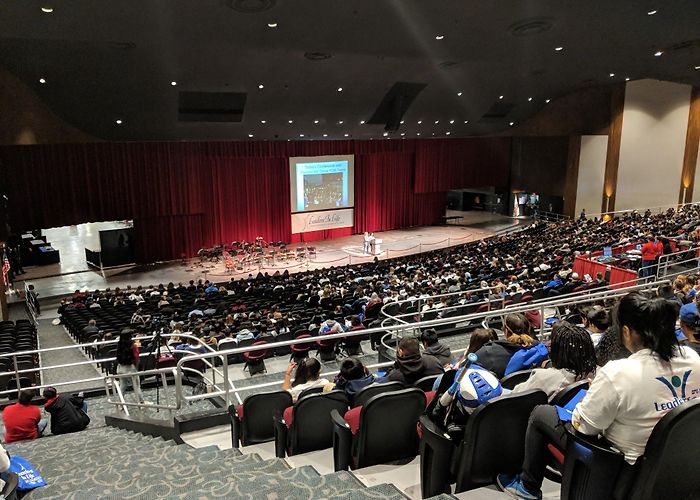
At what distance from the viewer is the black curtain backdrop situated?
19.1 m

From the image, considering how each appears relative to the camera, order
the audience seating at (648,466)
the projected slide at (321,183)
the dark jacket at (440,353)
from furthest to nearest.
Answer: the projected slide at (321,183) → the dark jacket at (440,353) → the audience seating at (648,466)

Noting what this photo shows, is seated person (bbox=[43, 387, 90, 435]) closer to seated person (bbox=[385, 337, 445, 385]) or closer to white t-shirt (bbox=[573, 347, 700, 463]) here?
seated person (bbox=[385, 337, 445, 385])

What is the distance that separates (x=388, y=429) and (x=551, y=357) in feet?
3.44

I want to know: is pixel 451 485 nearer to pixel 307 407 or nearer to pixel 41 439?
pixel 307 407

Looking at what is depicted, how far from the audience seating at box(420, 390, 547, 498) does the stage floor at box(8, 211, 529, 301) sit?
59.7 feet

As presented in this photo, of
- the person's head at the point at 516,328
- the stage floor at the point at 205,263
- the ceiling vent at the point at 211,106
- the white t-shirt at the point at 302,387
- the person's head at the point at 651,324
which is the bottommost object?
the stage floor at the point at 205,263

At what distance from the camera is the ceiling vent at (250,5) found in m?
9.84

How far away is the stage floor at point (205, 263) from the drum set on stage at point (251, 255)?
218mm

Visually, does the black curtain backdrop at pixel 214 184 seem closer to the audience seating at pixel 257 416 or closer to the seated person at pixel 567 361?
the audience seating at pixel 257 416

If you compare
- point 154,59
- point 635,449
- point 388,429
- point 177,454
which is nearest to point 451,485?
point 388,429

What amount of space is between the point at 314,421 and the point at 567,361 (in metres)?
1.80

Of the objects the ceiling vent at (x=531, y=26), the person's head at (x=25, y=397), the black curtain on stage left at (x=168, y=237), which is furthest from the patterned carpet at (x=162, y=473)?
the black curtain on stage left at (x=168, y=237)

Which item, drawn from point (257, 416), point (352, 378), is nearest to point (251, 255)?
point (257, 416)

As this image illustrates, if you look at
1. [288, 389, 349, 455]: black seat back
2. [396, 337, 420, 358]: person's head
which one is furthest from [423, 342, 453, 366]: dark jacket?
[288, 389, 349, 455]: black seat back
